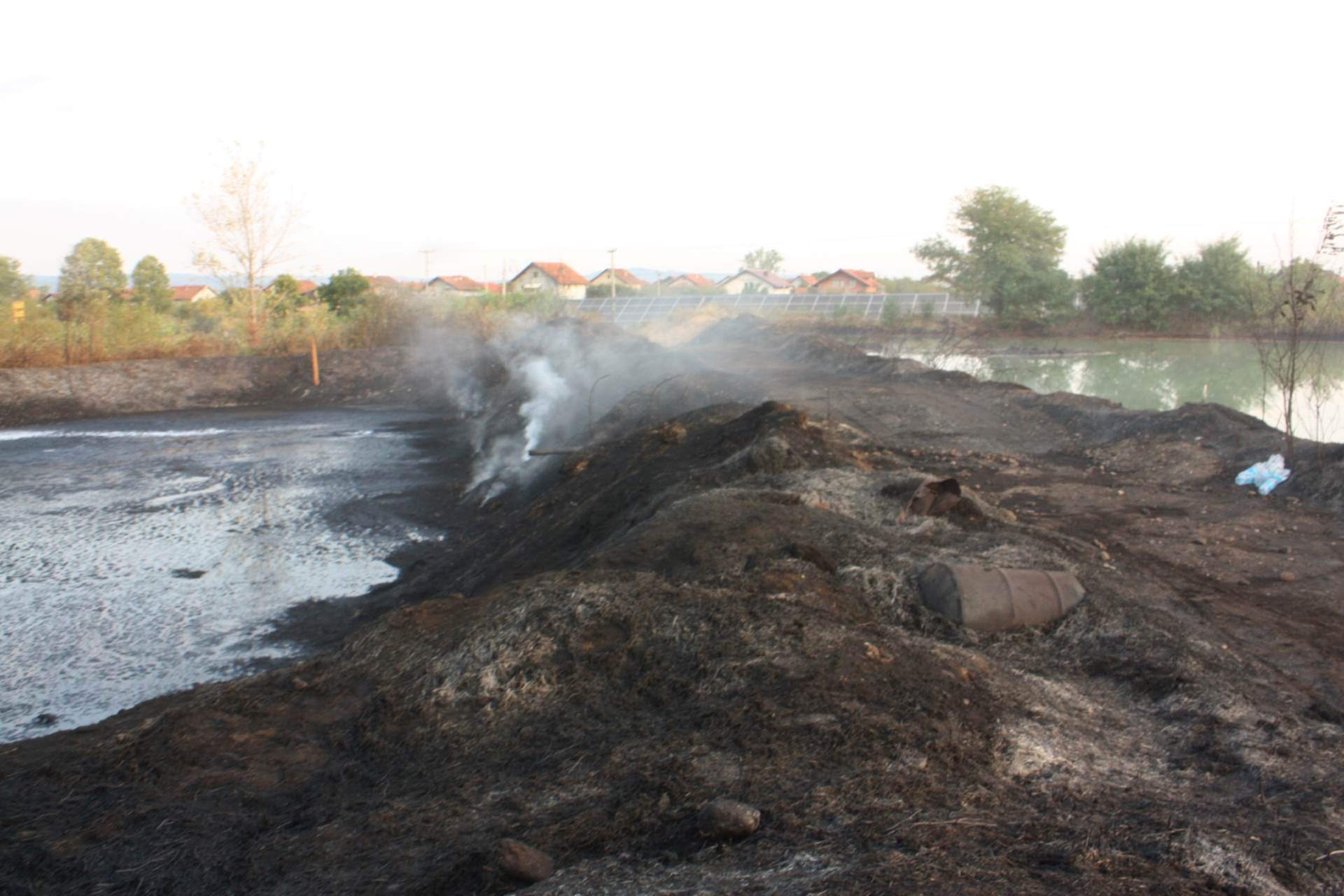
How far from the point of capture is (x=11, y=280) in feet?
148

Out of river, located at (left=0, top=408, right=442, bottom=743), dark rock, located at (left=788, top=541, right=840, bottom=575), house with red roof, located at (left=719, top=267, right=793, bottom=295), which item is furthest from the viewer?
house with red roof, located at (left=719, top=267, right=793, bottom=295)

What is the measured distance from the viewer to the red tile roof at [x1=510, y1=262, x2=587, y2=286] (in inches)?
2916

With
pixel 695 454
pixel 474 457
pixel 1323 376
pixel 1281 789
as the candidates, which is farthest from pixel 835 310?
pixel 1281 789

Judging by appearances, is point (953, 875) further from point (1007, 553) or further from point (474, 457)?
point (474, 457)

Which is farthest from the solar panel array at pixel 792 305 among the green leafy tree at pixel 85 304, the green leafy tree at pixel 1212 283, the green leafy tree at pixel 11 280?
the green leafy tree at pixel 11 280

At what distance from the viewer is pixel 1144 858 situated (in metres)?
2.77

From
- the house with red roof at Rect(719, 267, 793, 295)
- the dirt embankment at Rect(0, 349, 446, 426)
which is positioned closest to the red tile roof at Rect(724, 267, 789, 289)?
the house with red roof at Rect(719, 267, 793, 295)

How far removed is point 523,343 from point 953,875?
25244 millimetres

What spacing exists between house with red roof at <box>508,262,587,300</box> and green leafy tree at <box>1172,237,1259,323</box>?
4576 centimetres

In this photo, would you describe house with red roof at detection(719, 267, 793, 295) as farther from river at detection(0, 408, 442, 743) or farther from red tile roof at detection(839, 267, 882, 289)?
river at detection(0, 408, 442, 743)

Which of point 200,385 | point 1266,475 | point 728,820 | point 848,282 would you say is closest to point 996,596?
point 728,820

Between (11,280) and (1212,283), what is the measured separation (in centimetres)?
5189

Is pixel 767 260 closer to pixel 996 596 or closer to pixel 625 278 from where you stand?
pixel 625 278

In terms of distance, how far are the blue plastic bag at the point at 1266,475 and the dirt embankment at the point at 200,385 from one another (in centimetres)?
2023
